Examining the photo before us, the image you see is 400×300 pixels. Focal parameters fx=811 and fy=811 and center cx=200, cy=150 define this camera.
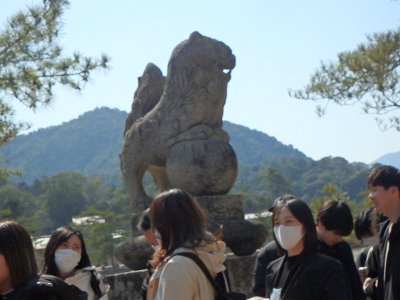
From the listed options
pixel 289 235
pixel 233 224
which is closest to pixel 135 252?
pixel 233 224

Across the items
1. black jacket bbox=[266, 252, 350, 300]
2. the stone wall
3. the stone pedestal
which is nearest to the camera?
black jacket bbox=[266, 252, 350, 300]

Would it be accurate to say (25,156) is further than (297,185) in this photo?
Yes

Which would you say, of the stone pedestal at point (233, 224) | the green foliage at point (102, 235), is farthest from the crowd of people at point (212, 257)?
the green foliage at point (102, 235)

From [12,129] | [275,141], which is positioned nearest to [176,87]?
[12,129]

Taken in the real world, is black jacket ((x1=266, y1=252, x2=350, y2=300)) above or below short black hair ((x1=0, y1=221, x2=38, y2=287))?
below

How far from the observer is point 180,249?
11.3 ft

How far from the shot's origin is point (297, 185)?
79.8 m

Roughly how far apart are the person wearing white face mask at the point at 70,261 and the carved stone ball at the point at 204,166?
3.21m

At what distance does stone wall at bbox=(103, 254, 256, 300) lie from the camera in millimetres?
7203

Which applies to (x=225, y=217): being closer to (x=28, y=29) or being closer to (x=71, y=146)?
(x=28, y=29)

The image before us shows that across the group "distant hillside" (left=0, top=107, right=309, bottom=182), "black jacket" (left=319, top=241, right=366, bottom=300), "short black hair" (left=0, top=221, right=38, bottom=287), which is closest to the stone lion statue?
"black jacket" (left=319, top=241, right=366, bottom=300)

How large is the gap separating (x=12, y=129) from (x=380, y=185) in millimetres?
8628

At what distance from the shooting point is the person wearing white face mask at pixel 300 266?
143 inches

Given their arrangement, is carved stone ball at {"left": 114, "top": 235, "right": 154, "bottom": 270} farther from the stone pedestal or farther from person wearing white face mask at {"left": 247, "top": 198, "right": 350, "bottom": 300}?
person wearing white face mask at {"left": 247, "top": 198, "right": 350, "bottom": 300}
